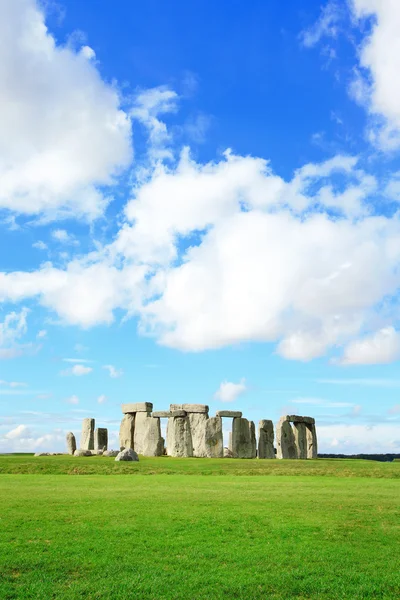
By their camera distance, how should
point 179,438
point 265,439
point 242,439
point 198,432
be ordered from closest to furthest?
point 179,438 → point 198,432 → point 242,439 → point 265,439

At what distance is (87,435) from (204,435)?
9.22 meters

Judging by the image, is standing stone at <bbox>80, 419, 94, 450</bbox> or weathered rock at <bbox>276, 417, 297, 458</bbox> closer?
weathered rock at <bbox>276, 417, 297, 458</bbox>

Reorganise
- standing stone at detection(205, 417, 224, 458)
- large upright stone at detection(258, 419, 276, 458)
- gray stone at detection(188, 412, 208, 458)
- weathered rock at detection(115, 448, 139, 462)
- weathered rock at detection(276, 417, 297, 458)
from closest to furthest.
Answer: weathered rock at detection(115, 448, 139, 462)
standing stone at detection(205, 417, 224, 458)
gray stone at detection(188, 412, 208, 458)
weathered rock at detection(276, 417, 297, 458)
large upright stone at detection(258, 419, 276, 458)

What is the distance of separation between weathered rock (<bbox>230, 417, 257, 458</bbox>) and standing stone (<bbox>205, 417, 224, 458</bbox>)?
150 cm

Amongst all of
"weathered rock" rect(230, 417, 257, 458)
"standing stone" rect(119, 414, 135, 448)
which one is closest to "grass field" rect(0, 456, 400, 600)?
"weathered rock" rect(230, 417, 257, 458)

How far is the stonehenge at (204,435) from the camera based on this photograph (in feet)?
119

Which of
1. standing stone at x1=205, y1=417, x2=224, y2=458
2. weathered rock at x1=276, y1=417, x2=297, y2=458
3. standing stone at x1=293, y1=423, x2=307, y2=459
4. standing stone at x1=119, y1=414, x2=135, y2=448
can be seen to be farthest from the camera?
standing stone at x1=119, y1=414, x2=135, y2=448

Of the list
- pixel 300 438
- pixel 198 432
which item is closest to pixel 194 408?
pixel 198 432

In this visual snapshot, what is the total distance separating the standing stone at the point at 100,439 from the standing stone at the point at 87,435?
1.39 ft

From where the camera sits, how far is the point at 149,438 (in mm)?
37031

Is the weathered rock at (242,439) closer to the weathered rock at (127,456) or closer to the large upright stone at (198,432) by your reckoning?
the large upright stone at (198,432)

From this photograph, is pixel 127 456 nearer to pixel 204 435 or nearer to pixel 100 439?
pixel 204 435

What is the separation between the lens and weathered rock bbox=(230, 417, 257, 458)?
3761 centimetres

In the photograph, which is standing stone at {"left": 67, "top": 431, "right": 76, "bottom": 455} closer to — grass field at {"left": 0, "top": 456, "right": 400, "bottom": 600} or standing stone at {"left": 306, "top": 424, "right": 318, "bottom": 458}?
standing stone at {"left": 306, "top": 424, "right": 318, "bottom": 458}
